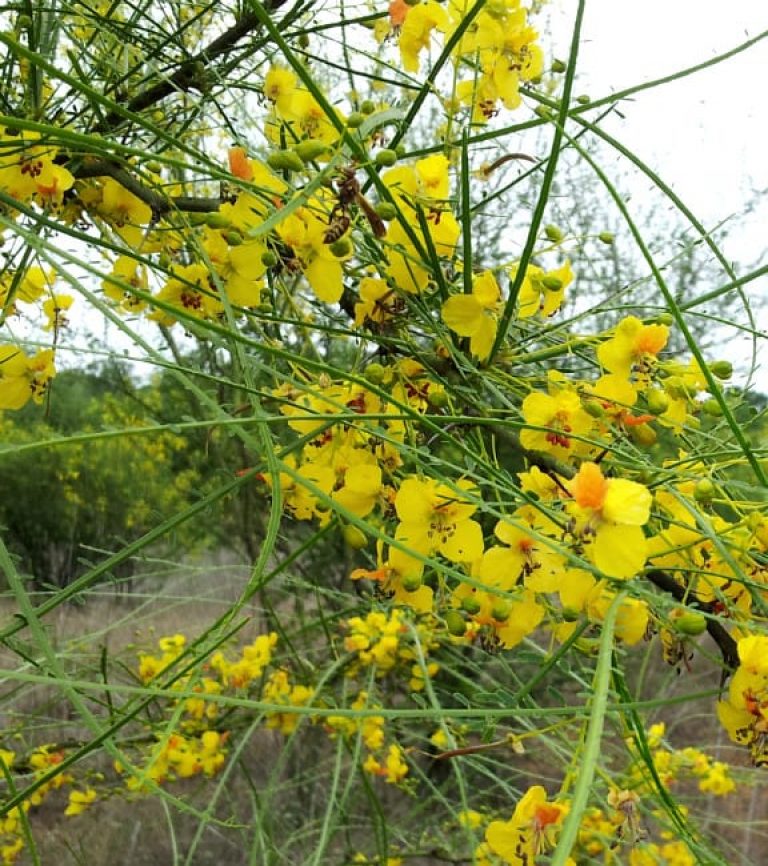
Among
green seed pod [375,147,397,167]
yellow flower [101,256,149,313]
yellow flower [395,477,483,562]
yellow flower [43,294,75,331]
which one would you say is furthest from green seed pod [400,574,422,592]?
yellow flower [43,294,75,331]

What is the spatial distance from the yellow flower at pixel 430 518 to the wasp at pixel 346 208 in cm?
15

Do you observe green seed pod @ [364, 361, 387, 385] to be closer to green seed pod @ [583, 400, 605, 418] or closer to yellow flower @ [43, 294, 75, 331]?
green seed pod @ [583, 400, 605, 418]

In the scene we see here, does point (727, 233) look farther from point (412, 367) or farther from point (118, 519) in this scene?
point (118, 519)

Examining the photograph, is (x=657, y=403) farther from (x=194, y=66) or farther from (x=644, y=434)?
(x=194, y=66)

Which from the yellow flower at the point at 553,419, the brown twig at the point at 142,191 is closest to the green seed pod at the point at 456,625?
the yellow flower at the point at 553,419

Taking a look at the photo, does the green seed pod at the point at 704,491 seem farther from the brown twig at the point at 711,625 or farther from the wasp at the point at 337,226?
the wasp at the point at 337,226

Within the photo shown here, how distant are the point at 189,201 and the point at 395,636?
1060 millimetres

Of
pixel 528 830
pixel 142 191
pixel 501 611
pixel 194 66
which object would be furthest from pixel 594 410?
pixel 194 66

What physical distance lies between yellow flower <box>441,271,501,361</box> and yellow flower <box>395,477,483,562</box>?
10cm

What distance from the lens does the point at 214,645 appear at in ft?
1.27

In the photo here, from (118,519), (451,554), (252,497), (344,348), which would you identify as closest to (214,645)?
(451,554)

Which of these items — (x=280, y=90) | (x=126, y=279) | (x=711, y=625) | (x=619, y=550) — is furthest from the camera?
(x=126, y=279)

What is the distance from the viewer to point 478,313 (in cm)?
53

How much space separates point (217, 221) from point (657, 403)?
0.29 meters
